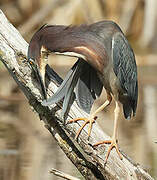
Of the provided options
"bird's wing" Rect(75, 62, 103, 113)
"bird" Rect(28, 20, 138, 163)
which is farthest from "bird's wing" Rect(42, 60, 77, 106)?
"bird's wing" Rect(75, 62, 103, 113)

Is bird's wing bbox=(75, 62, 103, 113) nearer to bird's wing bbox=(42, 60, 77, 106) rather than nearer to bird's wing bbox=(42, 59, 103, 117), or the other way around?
bird's wing bbox=(42, 59, 103, 117)

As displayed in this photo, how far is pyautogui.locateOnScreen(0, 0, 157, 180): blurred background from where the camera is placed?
5.47 m

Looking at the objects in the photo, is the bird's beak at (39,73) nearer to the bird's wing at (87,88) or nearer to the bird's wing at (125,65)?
the bird's wing at (87,88)

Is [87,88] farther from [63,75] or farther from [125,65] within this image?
[63,75]

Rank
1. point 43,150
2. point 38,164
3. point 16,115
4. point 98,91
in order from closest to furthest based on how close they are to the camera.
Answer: point 98,91 < point 38,164 < point 43,150 < point 16,115

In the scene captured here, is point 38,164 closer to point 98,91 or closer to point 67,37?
point 98,91

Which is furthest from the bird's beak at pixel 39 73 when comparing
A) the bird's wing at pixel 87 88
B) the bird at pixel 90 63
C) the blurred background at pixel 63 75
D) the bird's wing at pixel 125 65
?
the blurred background at pixel 63 75

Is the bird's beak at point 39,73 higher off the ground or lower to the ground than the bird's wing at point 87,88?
higher

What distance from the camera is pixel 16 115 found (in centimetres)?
755

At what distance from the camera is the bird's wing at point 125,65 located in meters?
4.12

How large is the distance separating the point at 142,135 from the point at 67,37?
2.84 m

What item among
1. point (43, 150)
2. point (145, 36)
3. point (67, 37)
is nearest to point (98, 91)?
point (67, 37)

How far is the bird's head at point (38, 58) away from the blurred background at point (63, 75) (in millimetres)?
1350

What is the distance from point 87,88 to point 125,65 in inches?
10.7
